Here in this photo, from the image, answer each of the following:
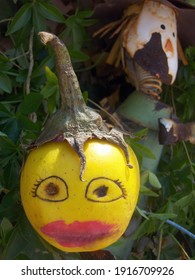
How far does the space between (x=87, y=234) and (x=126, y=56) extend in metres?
0.32

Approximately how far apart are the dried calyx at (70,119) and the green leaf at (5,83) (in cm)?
12

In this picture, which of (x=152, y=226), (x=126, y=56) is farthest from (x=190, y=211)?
(x=126, y=56)

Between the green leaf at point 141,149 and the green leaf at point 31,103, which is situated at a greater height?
the green leaf at point 31,103

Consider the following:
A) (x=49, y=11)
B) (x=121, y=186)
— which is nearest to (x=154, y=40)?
(x=49, y=11)

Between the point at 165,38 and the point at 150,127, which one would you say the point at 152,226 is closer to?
the point at 150,127

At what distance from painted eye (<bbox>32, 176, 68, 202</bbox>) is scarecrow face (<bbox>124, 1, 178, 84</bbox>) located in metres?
0.27

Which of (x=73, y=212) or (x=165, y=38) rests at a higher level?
(x=165, y=38)

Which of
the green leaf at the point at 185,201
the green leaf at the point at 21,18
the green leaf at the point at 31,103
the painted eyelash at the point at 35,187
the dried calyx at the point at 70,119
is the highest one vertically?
the green leaf at the point at 21,18

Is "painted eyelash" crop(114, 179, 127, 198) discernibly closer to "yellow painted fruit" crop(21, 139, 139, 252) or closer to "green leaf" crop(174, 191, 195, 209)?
"yellow painted fruit" crop(21, 139, 139, 252)

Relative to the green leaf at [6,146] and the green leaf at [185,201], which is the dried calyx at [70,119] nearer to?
the green leaf at [6,146]

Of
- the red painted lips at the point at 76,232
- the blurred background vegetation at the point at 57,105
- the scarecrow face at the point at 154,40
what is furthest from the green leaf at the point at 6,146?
the scarecrow face at the point at 154,40

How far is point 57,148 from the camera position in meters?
0.68

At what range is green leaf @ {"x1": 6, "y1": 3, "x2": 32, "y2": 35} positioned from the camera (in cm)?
81

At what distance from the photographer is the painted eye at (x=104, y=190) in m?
0.67
